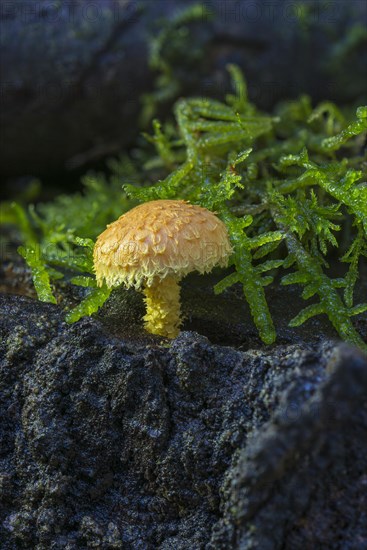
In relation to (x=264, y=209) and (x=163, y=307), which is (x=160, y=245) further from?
(x=264, y=209)

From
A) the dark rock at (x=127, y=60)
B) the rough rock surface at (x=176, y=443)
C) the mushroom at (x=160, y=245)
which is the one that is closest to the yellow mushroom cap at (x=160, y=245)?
the mushroom at (x=160, y=245)

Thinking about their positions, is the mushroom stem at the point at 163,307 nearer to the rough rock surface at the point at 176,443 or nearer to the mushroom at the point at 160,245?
the mushroom at the point at 160,245

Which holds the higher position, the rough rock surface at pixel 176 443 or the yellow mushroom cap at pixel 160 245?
the yellow mushroom cap at pixel 160 245

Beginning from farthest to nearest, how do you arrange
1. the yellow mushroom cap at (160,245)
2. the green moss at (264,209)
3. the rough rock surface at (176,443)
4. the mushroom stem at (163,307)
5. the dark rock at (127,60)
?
the dark rock at (127,60) < the green moss at (264,209) < the mushroom stem at (163,307) < the yellow mushroom cap at (160,245) < the rough rock surface at (176,443)

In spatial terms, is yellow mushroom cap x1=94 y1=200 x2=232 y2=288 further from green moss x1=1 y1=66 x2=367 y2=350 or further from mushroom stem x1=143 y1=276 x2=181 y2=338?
green moss x1=1 y1=66 x2=367 y2=350

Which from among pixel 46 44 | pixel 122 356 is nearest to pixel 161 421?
pixel 122 356
